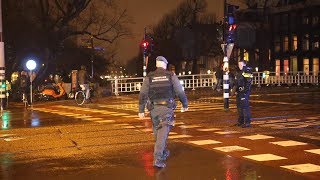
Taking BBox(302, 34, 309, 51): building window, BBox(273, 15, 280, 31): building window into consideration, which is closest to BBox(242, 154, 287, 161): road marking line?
BBox(302, 34, 309, 51): building window

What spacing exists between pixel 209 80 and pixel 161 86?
30.4 metres

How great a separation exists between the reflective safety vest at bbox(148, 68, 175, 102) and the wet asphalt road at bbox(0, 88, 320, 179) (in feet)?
3.78

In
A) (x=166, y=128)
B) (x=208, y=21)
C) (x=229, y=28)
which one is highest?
(x=208, y=21)

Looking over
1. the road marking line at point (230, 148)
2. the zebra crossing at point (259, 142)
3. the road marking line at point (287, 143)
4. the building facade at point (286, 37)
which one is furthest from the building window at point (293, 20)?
the road marking line at point (230, 148)

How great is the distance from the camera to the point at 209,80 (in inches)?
1521

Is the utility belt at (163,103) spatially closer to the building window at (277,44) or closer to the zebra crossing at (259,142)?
the zebra crossing at (259,142)

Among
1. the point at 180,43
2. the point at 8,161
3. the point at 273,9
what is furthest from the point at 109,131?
the point at 180,43

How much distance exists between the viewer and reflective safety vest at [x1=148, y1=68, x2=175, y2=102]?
27.8 feet

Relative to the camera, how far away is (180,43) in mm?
77500

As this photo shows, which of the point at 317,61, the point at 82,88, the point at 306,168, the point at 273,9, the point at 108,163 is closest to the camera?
the point at 306,168

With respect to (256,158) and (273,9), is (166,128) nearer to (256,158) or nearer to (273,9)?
(256,158)

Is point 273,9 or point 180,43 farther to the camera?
point 180,43

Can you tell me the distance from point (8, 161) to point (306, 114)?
11084 mm

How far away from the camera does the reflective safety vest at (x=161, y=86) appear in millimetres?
8477
